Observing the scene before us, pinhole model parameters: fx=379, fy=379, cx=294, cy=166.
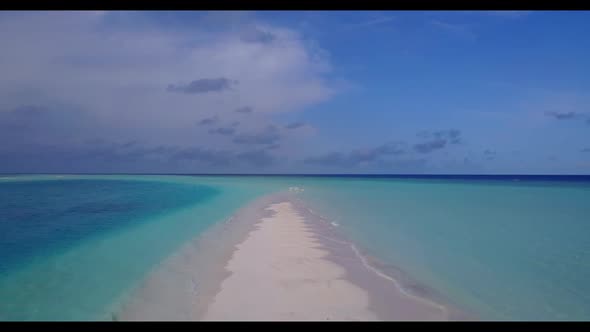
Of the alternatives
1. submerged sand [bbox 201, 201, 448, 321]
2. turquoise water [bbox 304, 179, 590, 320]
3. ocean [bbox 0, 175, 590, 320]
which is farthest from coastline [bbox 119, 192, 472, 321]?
turquoise water [bbox 304, 179, 590, 320]

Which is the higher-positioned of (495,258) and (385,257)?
(495,258)

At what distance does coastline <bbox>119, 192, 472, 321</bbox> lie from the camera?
646cm

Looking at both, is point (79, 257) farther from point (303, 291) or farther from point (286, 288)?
point (303, 291)

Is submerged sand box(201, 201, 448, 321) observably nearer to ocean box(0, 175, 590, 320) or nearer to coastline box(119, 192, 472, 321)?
coastline box(119, 192, 472, 321)

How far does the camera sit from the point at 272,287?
771 centimetres

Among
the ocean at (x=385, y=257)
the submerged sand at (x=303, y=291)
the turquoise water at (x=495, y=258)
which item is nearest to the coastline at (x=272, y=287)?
the submerged sand at (x=303, y=291)

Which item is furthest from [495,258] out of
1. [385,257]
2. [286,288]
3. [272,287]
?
[272,287]

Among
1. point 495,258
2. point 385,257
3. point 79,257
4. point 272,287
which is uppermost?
point 495,258

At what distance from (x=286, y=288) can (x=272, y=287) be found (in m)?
0.30

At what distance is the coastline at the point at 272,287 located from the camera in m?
6.46

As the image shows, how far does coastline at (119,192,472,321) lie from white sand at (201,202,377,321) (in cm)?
2

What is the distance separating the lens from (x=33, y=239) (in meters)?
13.0

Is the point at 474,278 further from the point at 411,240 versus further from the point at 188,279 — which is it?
the point at 188,279

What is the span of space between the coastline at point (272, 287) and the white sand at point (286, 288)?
0.02 meters
